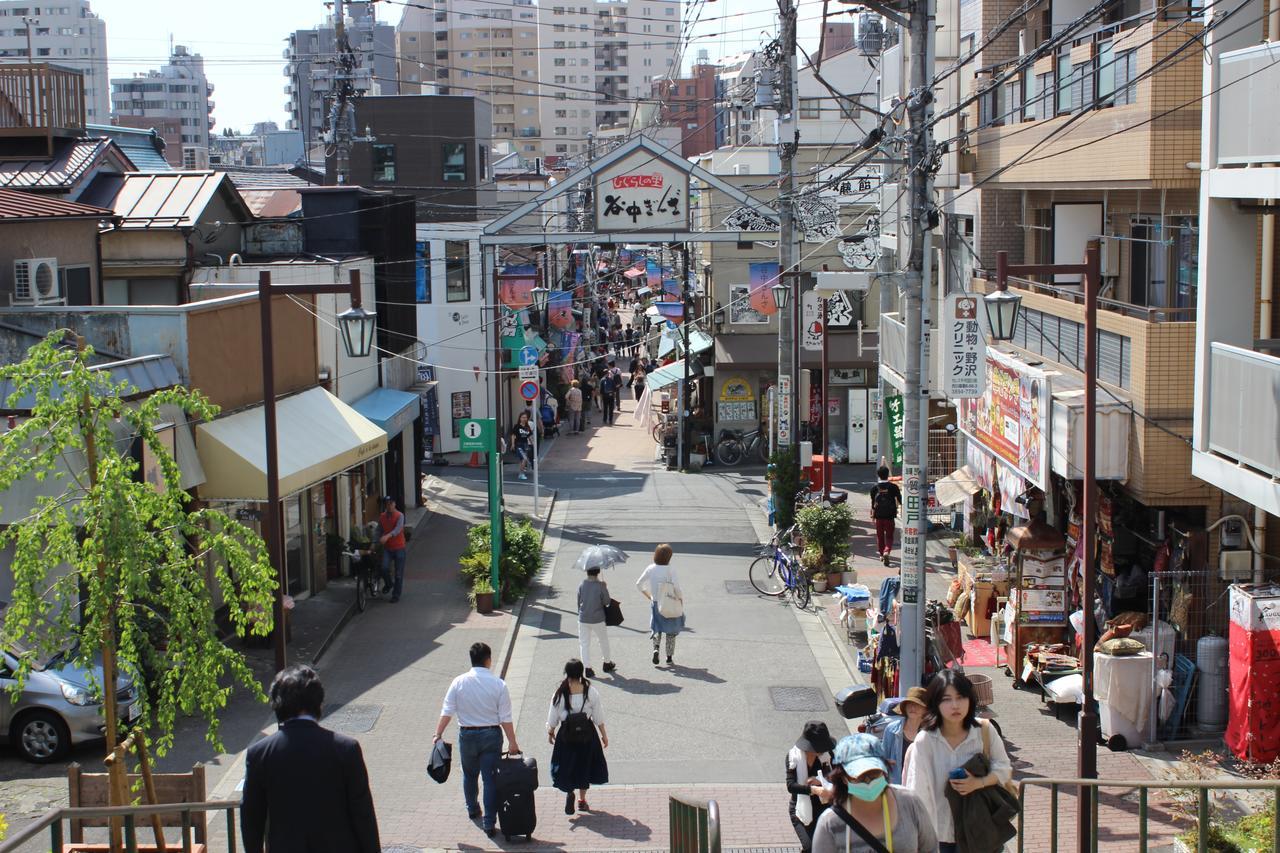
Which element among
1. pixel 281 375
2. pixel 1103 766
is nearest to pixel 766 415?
pixel 281 375

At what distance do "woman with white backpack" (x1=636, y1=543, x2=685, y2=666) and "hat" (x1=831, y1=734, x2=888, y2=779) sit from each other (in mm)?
9223

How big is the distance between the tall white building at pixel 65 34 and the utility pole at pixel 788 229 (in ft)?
388

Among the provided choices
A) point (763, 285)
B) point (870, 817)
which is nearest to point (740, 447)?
point (763, 285)

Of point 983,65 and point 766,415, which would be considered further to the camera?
point 766,415

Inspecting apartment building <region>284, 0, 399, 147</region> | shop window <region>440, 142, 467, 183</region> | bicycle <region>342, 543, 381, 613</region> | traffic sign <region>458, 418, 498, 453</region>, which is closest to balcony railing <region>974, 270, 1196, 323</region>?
traffic sign <region>458, 418, 498, 453</region>

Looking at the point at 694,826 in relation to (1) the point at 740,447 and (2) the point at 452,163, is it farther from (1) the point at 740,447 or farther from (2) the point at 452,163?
(2) the point at 452,163

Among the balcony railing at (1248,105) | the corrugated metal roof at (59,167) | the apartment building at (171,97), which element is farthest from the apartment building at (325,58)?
the balcony railing at (1248,105)

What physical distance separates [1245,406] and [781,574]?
35.6ft

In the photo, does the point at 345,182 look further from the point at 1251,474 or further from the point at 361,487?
the point at 1251,474

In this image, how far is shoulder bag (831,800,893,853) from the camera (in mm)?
6898

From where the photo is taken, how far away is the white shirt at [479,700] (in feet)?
35.6

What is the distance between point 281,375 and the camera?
20719 mm

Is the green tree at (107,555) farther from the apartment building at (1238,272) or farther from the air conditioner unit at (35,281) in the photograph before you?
the air conditioner unit at (35,281)

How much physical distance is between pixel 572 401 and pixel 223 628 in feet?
78.2
